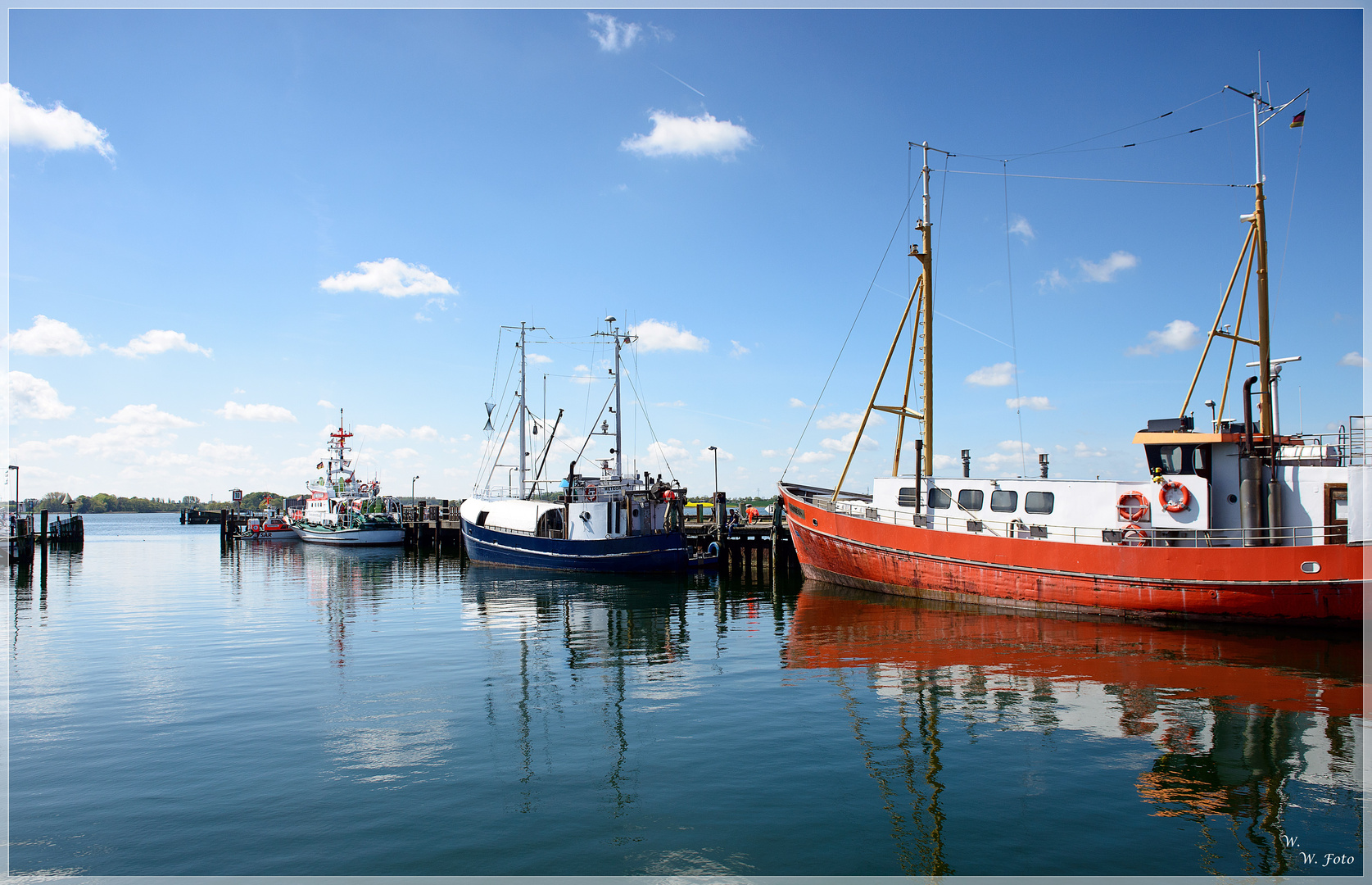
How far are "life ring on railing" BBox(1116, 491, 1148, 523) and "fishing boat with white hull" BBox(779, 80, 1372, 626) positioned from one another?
0.03 meters

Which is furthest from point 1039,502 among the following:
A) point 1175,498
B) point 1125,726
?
point 1125,726

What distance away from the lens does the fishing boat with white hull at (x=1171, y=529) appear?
59.2 feet

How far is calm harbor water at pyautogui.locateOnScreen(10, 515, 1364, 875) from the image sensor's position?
7.10 meters

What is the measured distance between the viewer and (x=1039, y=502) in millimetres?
22828

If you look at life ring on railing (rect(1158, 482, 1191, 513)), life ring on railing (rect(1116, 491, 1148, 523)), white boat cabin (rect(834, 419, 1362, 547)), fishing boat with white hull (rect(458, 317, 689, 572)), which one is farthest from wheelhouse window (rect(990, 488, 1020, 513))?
fishing boat with white hull (rect(458, 317, 689, 572))

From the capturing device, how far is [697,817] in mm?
7844

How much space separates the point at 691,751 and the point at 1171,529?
56.5 feet

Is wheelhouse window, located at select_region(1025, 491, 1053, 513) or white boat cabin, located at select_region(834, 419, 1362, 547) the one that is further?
wheelhouse window, located at select_region(1025, 491, 1053, 513)

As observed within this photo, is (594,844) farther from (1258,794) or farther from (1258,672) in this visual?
(1258,672)

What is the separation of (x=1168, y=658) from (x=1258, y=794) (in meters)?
8.44

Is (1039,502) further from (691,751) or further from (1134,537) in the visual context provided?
(691,751)

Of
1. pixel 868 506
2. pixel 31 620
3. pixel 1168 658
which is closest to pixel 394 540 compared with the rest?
pixel 31 620

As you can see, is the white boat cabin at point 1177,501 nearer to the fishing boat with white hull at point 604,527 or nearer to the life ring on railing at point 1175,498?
the life ring on railing at point 1175,498

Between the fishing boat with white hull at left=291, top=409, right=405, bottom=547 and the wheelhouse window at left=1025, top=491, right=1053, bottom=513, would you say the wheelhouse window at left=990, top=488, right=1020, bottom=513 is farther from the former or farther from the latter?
the fishing boat with white hull at left=291, top=409, right=405, bottom=547
